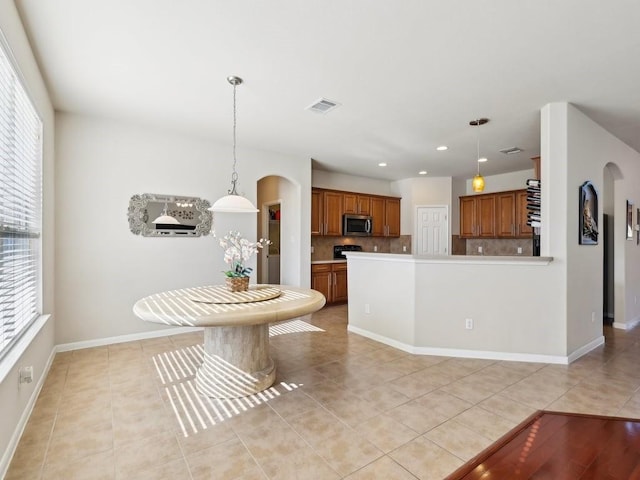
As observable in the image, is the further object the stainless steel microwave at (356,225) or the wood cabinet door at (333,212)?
the stainless steel microwave at (356,225)

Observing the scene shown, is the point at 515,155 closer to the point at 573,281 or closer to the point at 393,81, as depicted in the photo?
the point at 573,281

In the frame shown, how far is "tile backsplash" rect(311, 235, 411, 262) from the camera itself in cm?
670

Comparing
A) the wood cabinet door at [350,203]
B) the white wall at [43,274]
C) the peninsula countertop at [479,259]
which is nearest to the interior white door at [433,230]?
the wood cabinet door at [350,203]

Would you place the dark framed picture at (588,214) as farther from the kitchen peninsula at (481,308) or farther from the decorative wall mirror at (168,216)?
the decorative wall mirror at (168,216)

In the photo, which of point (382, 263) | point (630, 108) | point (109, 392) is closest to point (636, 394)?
point (382, 263)

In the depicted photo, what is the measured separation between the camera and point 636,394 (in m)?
2.66

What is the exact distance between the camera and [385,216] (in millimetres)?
7266

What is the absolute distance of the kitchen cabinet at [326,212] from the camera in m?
6.20

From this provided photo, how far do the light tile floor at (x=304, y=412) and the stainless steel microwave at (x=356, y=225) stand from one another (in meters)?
3.30

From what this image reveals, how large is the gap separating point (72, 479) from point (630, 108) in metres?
5.52

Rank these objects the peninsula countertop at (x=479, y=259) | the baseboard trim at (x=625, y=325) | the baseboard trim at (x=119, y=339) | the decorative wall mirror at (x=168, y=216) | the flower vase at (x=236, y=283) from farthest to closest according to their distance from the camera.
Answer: the baseboard trim at (x=625, y=325) → the decorative wall mirror at (x=168, y=216) → the baseboard trim at (x=119, y=339) → the peninsula countertop at (x=479, y=259) → the flower vase at (x=236, y=283)

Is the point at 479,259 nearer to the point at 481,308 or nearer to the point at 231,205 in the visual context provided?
the point at 481,308

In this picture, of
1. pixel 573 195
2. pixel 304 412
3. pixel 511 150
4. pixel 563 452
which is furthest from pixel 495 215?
pixel 304 412

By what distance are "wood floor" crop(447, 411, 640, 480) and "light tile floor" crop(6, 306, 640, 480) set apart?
4.2 inches
